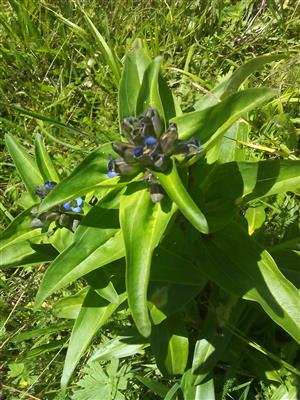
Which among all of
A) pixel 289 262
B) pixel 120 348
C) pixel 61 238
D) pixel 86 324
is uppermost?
pixel 61 238

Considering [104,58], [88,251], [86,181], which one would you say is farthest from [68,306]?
[104,58]

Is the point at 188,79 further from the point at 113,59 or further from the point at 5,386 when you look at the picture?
the point at 5,386

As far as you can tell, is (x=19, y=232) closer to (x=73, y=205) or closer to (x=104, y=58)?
(x=73, y=205)

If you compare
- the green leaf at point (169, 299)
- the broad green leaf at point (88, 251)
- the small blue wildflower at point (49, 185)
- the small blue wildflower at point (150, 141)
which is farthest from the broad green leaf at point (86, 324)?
the small blue wildflower at point (150, 141)

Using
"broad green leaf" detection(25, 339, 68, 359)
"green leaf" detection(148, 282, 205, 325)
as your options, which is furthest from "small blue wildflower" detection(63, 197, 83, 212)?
"broad green leaf" detection(25, 339, 68, 359)

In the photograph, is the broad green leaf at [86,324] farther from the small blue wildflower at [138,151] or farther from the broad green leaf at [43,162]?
the small blue wildflower at [138,151]
